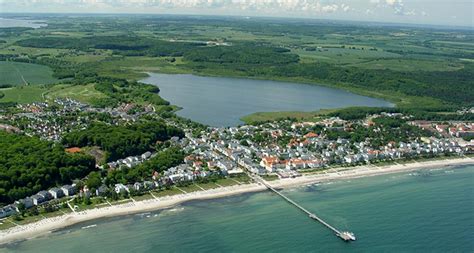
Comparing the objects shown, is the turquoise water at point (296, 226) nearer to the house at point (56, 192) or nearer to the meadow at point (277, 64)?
the house at point (56, 192)

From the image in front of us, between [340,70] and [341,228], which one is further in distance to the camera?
[340,70]

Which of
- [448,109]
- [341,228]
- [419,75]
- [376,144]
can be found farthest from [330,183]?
[419,75]

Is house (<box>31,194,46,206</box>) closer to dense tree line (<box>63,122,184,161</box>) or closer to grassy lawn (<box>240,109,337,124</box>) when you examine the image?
dense tree line (<box>63,122,184,161</box>)

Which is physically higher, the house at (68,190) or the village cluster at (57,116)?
the village cluster at (57,116)

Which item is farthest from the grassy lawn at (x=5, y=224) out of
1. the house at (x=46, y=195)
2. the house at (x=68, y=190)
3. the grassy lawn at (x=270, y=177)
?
the grassy lawn at (x=270, y=177)

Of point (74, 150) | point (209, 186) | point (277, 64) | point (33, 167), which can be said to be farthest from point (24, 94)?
point (277, 64)

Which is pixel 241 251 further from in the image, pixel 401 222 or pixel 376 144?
pixel 376 144
